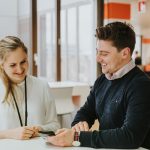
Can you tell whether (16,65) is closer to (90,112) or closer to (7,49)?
(7,49)

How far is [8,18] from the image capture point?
224 inches

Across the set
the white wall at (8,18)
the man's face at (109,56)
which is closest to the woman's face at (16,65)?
the man's face at (109,56)

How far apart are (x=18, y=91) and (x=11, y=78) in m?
0.10

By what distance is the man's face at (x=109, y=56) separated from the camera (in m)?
1.73

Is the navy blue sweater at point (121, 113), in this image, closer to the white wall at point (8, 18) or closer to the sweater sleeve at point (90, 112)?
the sweater sleeve at point (90, 112)

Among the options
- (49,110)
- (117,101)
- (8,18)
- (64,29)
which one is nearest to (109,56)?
(117,101)

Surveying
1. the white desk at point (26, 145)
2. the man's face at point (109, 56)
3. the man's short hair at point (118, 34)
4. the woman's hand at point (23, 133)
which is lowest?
the white desk at point (26, 145)

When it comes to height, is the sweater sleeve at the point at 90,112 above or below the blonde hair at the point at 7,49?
below

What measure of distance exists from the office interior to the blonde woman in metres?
2.30

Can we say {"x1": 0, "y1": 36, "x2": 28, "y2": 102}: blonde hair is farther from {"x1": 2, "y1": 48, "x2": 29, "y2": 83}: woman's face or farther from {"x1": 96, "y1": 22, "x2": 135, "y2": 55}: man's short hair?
{"x1": 96, "y1": 22, "x2": 135, "y2": 55}: man's short hair

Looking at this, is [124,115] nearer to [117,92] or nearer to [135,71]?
[117,92]

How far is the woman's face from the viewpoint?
6.50ft

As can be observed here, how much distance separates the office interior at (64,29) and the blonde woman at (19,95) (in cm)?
230

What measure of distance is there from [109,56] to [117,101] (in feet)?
0.86
